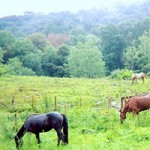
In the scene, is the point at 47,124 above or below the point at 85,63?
above

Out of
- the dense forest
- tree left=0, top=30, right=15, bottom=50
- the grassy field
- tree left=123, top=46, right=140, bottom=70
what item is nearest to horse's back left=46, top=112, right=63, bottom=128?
the grassy field

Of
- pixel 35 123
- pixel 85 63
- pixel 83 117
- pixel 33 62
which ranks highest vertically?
pixel 35 123

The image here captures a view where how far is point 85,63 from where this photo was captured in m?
55.9

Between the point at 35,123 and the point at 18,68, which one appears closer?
the point at 35,123

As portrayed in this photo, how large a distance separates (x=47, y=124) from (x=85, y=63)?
1671 inches

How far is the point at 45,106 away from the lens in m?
22.3

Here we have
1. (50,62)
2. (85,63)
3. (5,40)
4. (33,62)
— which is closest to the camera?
(85,63)

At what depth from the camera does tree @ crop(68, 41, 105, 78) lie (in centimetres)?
5569

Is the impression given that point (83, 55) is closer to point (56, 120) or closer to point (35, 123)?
point (35, 123)

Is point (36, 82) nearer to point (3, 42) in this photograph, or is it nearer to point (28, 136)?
point (28, 136)

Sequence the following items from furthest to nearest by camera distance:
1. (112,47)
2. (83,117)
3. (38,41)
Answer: (38,41) → (112,47) → (83,117)

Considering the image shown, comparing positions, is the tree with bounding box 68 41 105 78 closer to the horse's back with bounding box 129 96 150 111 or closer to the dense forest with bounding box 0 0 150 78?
the dense forest with bounding box 0 0 150 78

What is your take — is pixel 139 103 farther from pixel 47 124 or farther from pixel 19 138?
pixel 19 138

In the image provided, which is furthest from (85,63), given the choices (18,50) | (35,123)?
(35,123)
